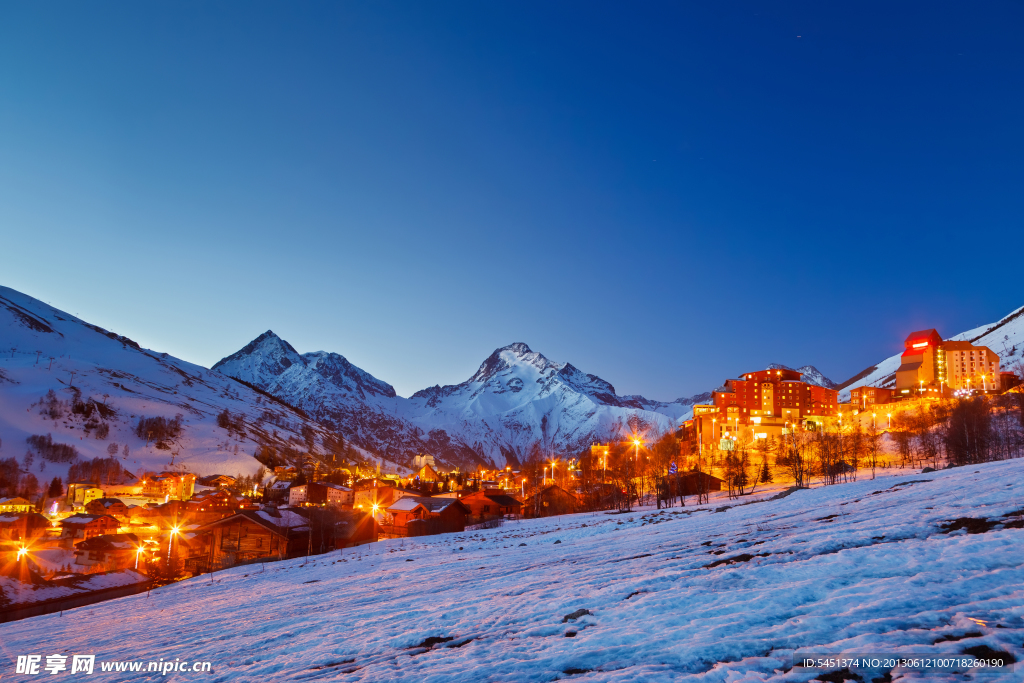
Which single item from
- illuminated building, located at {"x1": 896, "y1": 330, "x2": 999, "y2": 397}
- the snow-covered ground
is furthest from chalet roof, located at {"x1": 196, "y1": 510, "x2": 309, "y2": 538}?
illuminated building, located at {"x1": 896, "y1": 330, "x2": 999, "y2": 397}

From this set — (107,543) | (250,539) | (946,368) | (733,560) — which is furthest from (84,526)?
(946,368)

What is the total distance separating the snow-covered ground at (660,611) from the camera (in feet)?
28.4

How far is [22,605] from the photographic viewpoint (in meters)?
44.2

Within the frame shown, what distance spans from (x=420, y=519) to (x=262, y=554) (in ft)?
62.8

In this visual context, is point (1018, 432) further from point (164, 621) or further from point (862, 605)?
point (164, 621)

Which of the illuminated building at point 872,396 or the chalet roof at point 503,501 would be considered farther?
the illuminated building at point 872,396

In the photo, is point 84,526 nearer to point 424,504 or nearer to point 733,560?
point 424,504

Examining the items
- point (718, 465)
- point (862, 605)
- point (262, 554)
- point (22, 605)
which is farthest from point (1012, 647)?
point (718, 465)

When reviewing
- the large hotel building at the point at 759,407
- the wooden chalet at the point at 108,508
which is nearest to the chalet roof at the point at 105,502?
the wooden chalet at the point at 108,508

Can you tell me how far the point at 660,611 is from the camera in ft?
38.2

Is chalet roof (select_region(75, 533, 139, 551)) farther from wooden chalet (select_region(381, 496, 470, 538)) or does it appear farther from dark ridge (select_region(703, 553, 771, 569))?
dark ridge (select_region(703, 553, 771, 569))

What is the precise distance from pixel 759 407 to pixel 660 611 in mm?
160153

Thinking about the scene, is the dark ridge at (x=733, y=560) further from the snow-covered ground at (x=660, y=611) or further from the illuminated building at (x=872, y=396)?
the illuminated building at (x=872, y=396)

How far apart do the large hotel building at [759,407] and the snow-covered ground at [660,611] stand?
434 feet
